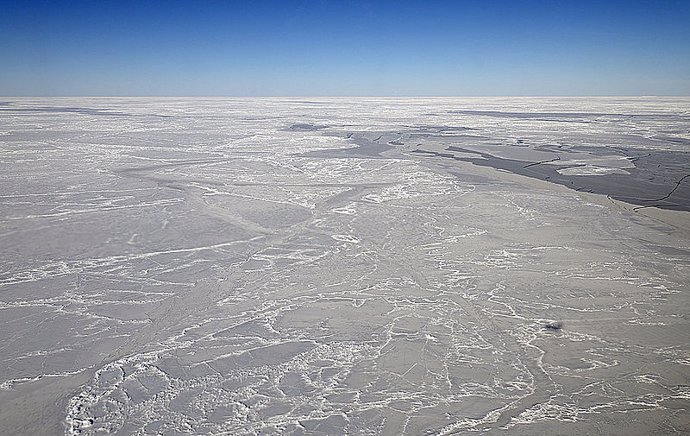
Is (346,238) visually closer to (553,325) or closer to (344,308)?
(344,308)

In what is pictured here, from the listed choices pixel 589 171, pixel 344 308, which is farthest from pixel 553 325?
pixel 589 171

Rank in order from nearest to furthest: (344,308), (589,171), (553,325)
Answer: (553,325), (344,308), (589,171)

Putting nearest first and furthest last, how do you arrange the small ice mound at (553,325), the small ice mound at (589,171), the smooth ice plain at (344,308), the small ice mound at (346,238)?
1. the smooth ice plain at (344,308)
2. the small ice mound at (553,325)
3. the small ice mound at (346,238)
4. the small ice mound at (589,171)

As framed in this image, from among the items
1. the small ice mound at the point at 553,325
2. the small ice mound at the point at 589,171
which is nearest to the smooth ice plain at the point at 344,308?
the small ice mound at the point at 553,325

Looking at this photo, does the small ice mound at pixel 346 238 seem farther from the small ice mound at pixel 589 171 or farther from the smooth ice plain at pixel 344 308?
the small ice mound at pixel 589 171

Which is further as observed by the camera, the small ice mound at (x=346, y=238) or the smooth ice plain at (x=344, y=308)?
the small ice mound at (x=346, y=238)

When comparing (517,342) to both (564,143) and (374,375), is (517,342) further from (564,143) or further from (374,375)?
(564,143)
